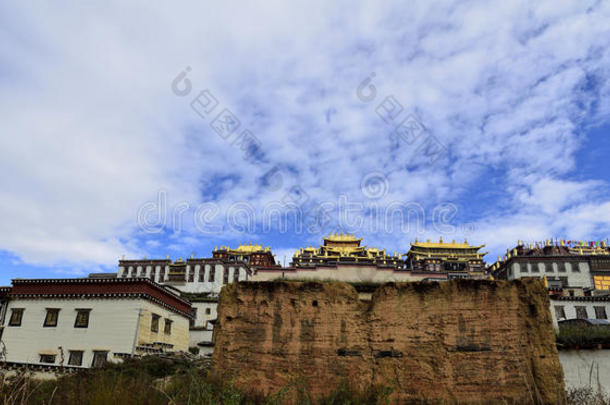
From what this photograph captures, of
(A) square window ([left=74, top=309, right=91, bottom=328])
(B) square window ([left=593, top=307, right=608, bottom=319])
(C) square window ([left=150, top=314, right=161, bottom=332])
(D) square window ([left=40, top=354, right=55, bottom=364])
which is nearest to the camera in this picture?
(D) square window ([left=40, top=354, right=55, bottom=364])

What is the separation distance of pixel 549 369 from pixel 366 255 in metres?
60.0

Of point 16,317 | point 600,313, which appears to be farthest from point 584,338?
point 16,317

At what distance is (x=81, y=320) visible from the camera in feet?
80.1

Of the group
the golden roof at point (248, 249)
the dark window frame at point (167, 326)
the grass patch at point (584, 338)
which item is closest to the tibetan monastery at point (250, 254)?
the golden roof at point (248, 249)

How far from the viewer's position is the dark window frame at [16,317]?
25433 mm

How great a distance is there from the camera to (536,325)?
32.2 ft

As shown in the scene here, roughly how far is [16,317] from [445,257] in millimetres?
57571

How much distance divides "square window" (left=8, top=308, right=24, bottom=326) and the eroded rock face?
21.0 meters

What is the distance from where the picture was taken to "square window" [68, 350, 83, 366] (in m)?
23.4

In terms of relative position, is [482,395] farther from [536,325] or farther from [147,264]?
[147,264]

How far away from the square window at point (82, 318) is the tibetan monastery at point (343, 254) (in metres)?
39.5

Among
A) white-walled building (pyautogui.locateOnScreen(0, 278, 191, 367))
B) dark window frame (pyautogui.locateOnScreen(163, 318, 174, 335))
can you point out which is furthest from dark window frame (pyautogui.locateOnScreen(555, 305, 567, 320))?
white-walled building (pyautogui.locateOnScreen(0, 278, 191, 367))

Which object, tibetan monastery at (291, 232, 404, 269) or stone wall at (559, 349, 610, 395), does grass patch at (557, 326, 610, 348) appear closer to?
stone wall at (559, 349, 610, 395)

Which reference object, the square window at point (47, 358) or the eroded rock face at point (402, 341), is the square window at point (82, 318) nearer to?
the square window at point (47, 358)
